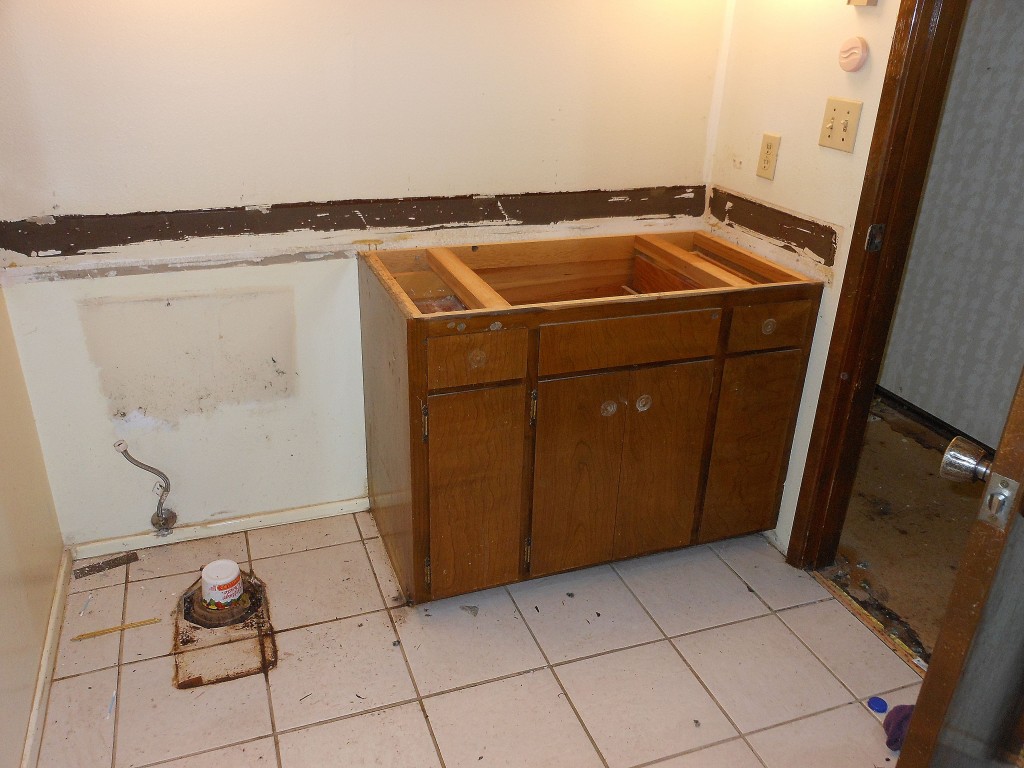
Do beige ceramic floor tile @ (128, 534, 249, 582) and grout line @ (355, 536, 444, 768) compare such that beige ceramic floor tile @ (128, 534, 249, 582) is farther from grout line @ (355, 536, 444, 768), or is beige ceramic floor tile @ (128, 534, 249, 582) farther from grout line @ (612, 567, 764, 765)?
grout line @ (612, 567, 764, 765)

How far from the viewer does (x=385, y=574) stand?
7.78 feet

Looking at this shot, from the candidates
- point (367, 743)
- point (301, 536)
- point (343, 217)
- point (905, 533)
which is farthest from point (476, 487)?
point (905, 533)

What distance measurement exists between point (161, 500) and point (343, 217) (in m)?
1.01

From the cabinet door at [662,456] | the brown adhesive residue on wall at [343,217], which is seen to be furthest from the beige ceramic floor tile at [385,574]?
the brown adhesive residue on wall at [343,217]

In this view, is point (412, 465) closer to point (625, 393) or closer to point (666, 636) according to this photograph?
point (625, 393)

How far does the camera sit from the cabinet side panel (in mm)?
1986

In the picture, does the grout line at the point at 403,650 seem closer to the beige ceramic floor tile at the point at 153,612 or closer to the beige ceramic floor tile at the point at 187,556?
the beige ceramic floor tile at the point at 187,556

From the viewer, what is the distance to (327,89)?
7.00ft

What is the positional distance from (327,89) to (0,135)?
80 cm

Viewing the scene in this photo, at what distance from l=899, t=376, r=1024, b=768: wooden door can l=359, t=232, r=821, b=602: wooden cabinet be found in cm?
98

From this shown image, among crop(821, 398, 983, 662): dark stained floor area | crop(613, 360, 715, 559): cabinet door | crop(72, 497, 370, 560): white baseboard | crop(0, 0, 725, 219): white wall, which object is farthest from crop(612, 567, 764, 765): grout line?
crop(0, 0, 725, 219): white wall

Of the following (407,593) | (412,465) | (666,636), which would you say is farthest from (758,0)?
(407,593)

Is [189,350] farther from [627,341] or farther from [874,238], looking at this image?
[874,238]

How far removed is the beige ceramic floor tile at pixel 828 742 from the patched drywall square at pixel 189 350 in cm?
165
